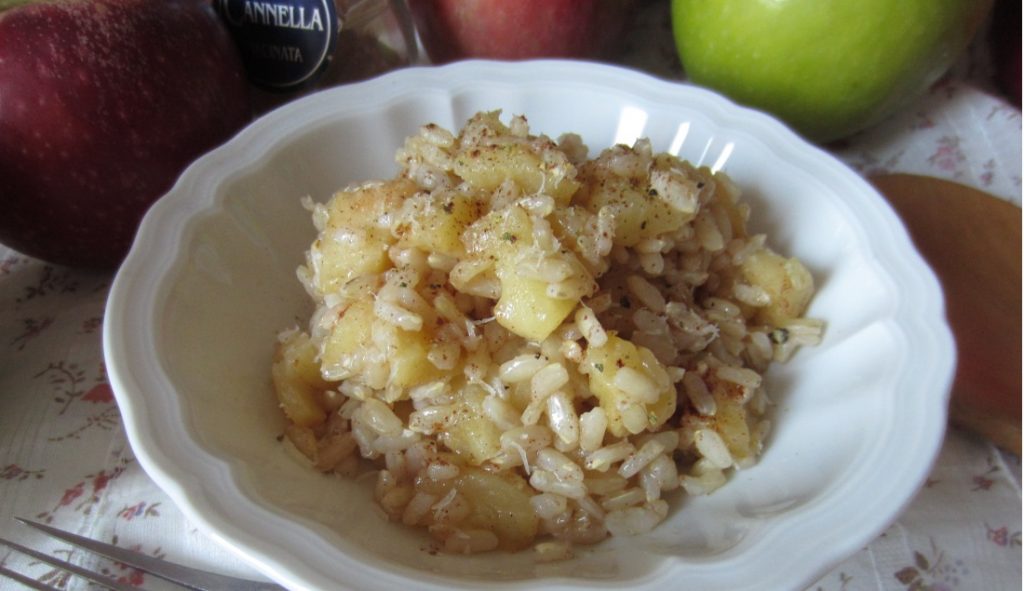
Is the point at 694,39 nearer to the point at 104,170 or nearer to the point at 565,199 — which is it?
the point at 565,199

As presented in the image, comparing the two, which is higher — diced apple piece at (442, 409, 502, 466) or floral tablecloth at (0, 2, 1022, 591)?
diced apple piece at (442, 409, 502, 466)

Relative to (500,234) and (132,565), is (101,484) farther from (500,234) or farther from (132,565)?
(500,234)

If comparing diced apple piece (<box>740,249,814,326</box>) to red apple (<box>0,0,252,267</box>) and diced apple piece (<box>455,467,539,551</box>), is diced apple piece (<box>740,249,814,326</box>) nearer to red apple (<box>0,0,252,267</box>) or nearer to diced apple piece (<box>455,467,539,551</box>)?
diced apple piece (<box>455,467,539,551</box>)

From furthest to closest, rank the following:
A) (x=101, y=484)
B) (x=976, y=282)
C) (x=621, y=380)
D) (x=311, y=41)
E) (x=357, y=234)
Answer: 1. (x=311, y=41)
2. (x=976, y=282)
3. (x=101, y=484)
4. (x=357, y=234)
5. (x=621, y=380)

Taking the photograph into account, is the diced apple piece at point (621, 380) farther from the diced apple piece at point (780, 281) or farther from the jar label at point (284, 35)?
the jar label at point (284, 35)

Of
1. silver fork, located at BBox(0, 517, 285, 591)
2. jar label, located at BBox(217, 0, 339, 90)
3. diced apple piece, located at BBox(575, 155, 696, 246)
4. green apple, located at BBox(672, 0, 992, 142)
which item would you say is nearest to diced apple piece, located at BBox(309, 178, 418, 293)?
diced apple piece, located at BBox(575, 155, 696, 246)

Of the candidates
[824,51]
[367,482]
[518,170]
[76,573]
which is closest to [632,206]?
[518,170]
